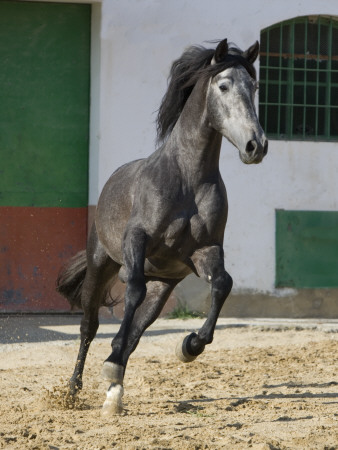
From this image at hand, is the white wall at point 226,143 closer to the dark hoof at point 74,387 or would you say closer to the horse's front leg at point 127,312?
the dark hoof at point 74,387

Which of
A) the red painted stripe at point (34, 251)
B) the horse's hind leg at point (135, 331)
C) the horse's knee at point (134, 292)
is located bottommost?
the red painted stripe at point (34, 251)

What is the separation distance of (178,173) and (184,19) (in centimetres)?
568

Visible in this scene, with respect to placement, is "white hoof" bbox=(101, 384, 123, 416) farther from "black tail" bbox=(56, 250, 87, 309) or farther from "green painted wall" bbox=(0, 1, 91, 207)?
"green painted wall" bbox=(0, 1, 91, 207)

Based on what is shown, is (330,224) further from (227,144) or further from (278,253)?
(227,144)

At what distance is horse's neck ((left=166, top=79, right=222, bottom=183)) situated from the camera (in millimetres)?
5949

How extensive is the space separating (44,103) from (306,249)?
3836mm

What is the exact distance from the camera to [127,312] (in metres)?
5.70

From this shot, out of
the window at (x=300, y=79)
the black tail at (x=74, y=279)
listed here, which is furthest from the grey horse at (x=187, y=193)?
the window at (x=300, y=79)

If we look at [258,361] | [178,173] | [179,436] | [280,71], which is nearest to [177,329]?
[258,361]

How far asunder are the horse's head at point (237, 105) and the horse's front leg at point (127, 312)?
88cm

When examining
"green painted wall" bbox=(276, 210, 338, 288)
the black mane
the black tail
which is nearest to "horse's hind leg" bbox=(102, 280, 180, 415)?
the black tail

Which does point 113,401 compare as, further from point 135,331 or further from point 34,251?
point 34,251

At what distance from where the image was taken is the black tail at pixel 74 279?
7.43 meters

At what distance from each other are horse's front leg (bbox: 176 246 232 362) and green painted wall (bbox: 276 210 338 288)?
18.9 feet
